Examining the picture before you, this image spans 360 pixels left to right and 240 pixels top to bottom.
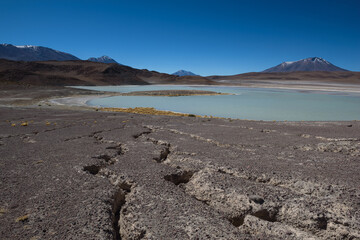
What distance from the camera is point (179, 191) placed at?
3246 mm

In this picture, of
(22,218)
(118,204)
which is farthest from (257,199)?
(22,218)

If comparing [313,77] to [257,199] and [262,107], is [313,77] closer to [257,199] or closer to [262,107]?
[262,107]

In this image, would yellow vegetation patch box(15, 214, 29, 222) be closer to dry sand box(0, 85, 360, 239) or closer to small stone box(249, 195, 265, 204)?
dry sand box(0, 85, 360, 239)

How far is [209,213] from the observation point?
2.76 metres

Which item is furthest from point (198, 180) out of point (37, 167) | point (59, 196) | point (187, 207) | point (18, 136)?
point (18, 136)

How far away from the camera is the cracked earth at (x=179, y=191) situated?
8.17ft

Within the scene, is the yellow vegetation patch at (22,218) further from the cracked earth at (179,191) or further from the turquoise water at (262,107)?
the turquoise water at (262,107)

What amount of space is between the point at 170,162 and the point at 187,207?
164 centimetres

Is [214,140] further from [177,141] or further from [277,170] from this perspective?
[277,170]

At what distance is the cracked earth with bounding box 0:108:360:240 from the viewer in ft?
8.17

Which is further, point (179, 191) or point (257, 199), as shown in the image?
point (179, 191)

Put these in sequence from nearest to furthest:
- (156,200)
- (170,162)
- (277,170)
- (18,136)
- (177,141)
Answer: (156,200)
(277,170)
(170,162)
(177,141)
(18,136)

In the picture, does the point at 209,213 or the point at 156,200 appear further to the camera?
the point at 156,200

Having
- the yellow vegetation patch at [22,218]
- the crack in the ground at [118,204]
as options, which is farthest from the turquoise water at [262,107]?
the yellow vegetation patch at [22,218]
